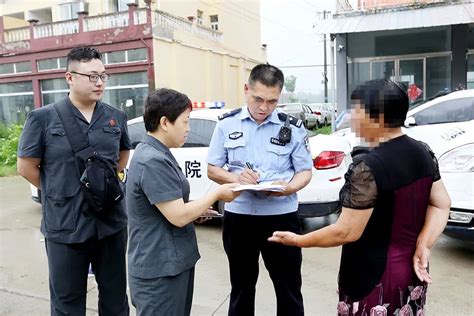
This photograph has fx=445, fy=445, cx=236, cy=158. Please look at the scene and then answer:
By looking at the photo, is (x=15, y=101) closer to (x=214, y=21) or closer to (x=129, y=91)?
(x=129, y=91)

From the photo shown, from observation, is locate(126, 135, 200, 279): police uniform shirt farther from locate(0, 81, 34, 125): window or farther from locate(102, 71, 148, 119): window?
locate(0, 81, 34, 125): window

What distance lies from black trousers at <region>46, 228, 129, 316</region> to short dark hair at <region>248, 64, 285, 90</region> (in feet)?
3.88

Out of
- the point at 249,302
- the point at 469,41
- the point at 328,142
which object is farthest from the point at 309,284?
the point at 469,41

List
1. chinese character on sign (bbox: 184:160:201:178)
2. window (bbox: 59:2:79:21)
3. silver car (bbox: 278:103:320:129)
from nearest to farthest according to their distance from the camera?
chinese character on sign (bbox: 184:160:201:178)
silver car (bbox: 278:103:320:129)
window (bbox: 59:2:79:21)

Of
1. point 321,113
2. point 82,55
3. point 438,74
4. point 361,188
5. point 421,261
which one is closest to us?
point 361,188

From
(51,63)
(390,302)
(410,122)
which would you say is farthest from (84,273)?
(51,63)

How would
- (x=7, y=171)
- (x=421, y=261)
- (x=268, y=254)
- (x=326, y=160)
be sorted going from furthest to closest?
(x=7, y=171) → (x=326, y=160) → (x=268, y=254) → (x=421, y=261)

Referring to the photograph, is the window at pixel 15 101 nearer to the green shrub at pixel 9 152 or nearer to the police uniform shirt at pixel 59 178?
the green shrub at pixel 9 152

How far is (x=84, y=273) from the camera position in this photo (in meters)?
2.49

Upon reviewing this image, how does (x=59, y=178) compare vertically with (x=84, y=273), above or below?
above

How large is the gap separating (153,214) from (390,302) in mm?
1048

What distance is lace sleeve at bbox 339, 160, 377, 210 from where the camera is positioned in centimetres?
161

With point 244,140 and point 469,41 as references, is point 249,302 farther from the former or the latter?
point 469,41

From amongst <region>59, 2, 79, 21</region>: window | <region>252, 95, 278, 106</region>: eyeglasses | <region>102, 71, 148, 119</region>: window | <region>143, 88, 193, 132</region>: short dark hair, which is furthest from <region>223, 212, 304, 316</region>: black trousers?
<region>59, 2, 79, 21</region>: window
